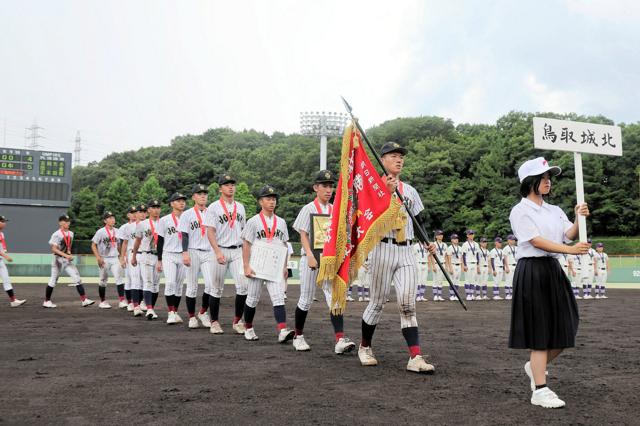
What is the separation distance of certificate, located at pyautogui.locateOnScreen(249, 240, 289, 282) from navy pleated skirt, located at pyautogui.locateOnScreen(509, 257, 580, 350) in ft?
13.8

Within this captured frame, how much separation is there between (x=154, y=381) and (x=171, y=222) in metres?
5.79

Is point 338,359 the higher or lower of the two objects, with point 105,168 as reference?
lower

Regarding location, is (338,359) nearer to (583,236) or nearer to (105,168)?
(583,236)

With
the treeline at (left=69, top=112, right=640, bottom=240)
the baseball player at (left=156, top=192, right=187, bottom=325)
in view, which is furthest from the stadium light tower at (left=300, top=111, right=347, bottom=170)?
the baseball player at (left=156, top=192, right=187, bottom=325)

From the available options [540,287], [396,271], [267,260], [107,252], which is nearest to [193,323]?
[267,260]

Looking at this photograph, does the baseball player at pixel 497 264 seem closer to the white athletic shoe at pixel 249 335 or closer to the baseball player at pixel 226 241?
the baseball player at pixel 226 241

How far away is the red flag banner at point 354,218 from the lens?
624cm

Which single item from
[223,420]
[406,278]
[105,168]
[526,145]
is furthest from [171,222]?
[105,168]

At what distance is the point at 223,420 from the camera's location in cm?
420

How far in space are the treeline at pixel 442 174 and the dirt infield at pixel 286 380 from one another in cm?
4867

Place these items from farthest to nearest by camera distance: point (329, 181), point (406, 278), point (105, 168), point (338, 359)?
point (105, 168) → point (329, 181) → point (338, 359) → point (406, 278)

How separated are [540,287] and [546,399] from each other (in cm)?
90

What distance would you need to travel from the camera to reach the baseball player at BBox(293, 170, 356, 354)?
751 centimetres

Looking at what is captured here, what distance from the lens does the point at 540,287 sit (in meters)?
4.85
